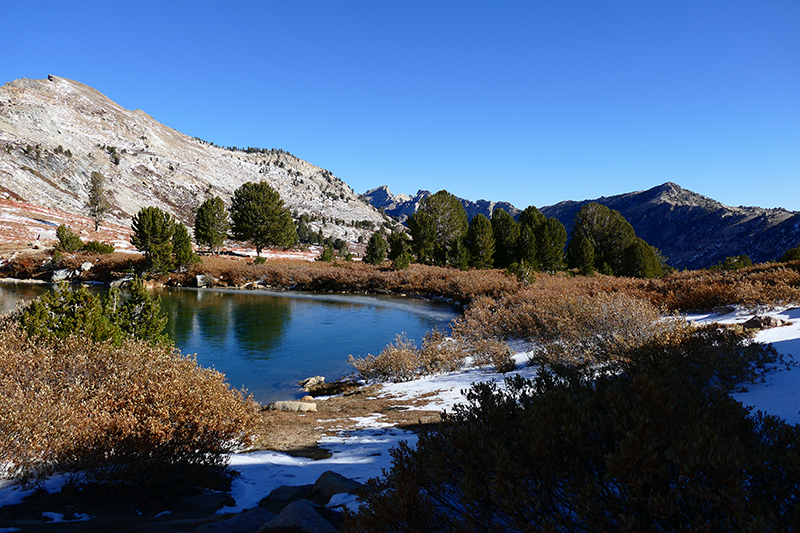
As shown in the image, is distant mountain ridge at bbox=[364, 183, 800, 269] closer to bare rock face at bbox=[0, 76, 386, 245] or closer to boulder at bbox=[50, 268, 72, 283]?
bare rock face at bbox=[0, 76, 386, 245]

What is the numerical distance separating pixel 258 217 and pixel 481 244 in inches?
1166

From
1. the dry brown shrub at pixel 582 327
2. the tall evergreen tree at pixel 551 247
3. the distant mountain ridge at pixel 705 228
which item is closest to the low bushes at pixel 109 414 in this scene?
the dry brown shrub at pixel 582 327

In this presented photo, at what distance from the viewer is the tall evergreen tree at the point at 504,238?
1774 inches

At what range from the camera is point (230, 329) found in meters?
20.1

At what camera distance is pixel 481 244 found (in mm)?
43469

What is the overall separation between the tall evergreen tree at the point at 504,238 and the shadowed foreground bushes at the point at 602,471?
42691 millimetres

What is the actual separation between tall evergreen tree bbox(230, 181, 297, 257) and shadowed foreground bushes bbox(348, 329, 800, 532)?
54886 millimetres

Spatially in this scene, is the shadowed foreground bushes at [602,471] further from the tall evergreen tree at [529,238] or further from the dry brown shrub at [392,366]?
the tall evergreen tree at [529,238]

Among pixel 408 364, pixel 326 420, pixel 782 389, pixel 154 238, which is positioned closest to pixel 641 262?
pixel 408 364

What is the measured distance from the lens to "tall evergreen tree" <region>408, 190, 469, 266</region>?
48750 millimetres

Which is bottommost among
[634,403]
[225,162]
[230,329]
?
[230,329]

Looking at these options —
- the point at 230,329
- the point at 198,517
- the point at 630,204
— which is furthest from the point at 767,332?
the point at 630,204

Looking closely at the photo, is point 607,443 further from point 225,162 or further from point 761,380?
point 225,162

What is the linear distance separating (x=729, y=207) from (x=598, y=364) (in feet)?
551
